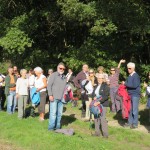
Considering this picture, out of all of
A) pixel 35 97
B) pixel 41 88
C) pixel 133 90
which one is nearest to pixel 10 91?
pixel 35 97

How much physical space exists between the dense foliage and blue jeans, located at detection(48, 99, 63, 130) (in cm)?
735

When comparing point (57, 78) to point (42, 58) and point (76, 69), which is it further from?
point (42, 58)

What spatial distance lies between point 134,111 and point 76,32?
44.4ft

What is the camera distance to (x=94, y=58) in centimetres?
1991

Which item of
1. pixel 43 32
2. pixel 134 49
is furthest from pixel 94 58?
pixel 43 32

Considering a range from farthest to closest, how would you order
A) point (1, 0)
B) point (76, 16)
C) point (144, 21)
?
point (1, 0) < point (76, 16) < point (144, 21)

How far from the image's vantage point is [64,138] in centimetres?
942

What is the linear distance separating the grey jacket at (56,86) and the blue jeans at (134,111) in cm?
228

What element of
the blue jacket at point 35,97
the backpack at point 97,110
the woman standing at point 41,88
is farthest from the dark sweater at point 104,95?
the blue jacket at point 35,97

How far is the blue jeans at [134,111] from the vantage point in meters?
11.4

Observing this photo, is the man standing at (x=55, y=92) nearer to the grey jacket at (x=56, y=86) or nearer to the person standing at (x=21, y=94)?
the grey jacket at (x=56, y=86)

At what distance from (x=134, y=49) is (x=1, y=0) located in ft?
28.3

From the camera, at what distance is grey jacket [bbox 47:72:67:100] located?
10797mm

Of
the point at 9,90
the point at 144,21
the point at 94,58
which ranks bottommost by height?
the point at 9,90
